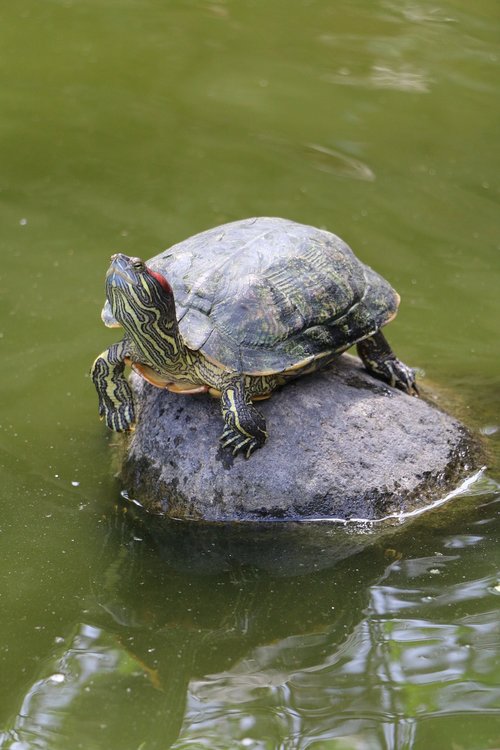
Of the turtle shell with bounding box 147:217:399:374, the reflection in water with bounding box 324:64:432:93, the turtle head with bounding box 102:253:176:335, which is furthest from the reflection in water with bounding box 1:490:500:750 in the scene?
the reflection in water with bounding box 324:64:432:93

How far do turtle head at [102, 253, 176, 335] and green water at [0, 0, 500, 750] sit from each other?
0.88m

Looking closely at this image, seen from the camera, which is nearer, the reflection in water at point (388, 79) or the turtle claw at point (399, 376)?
the turtle claw at point (399, 376)

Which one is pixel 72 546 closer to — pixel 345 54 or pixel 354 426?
pixel 354 426

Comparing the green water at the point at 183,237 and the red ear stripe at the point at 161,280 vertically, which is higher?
the red ear stripe at the point at 161,280

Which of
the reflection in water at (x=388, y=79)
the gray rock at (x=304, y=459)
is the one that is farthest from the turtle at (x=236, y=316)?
the reflection in water at (x=388, y=79)

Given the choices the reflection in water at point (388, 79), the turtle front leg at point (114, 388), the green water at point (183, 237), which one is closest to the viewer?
the green water at point (183, 237)

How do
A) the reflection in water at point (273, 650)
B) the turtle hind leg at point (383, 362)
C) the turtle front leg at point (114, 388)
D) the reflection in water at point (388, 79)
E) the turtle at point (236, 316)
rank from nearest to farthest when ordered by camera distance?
the reflection in water at point (273, 650), the turtle at point (236, 316), the turtle front leg at point (114, 388), the turtle hind leg at point (383, 362), the reflection in water at point (388, 79)

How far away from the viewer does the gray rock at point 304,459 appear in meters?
4.01

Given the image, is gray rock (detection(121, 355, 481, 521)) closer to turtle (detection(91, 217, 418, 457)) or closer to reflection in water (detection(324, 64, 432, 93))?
turtle (detection(91, 217, 418, 457))

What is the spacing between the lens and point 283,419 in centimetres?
415

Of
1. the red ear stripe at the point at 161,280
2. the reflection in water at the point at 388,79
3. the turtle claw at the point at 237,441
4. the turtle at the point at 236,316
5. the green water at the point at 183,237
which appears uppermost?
the red ear stripe at the point at 161,280

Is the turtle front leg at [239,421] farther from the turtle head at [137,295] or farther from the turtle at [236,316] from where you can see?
the turtle head at [137,295]

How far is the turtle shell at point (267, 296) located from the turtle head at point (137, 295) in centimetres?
22

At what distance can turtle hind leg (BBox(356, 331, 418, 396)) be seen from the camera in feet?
15.0
